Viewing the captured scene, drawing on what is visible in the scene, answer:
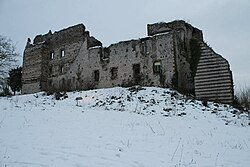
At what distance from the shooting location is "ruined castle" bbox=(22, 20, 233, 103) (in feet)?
68.6

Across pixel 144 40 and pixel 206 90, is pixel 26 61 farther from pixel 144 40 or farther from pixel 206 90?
pixel 206 90

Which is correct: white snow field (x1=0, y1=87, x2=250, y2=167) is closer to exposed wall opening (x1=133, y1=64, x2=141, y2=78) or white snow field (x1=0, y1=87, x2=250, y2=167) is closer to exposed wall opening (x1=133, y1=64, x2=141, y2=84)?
exposed wall opening (x1=133, y1=64, x2=141, y2=84)

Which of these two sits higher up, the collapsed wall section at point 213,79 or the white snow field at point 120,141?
the collapsed wall section at point 213,79

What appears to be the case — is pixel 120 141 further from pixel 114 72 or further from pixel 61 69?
pixel 61 69

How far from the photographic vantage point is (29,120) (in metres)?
→ 9.09

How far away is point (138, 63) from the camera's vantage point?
78.9 feet

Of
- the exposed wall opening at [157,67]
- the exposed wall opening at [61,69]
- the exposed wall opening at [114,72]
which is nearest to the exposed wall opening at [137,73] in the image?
the exposed wall opening at [157,67]

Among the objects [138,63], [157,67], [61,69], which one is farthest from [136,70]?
[61,69]

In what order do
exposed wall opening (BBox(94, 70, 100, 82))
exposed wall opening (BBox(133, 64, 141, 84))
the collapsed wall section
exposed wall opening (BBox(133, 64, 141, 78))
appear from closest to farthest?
the collapsed wall section → exposed wall opening (BBox(133, 64, 141, 84)) → exposed wall opening (BBox(133, 64, 141, 78)) → exposed wall opening (BBox(94, 70, 100, 82))

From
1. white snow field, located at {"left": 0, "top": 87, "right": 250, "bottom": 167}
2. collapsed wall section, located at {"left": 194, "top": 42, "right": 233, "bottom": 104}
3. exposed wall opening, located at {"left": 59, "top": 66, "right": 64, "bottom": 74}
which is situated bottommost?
white snow field, located at {"left": 0, "top": 87, "right": 250, "bottom": 167}

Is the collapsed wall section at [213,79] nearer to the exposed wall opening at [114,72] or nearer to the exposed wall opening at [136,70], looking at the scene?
the exposed wall opening at [136,70]

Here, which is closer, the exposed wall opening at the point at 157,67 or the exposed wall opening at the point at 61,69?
the exposed wall opening at the point at 157,67

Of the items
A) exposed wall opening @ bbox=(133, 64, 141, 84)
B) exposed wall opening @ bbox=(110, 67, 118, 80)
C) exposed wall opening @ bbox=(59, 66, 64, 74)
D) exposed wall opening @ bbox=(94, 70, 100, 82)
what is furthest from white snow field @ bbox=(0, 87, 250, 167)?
exposed wall opening @ bbox=(59, 66, 64, 74)

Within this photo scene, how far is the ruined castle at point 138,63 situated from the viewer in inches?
823
